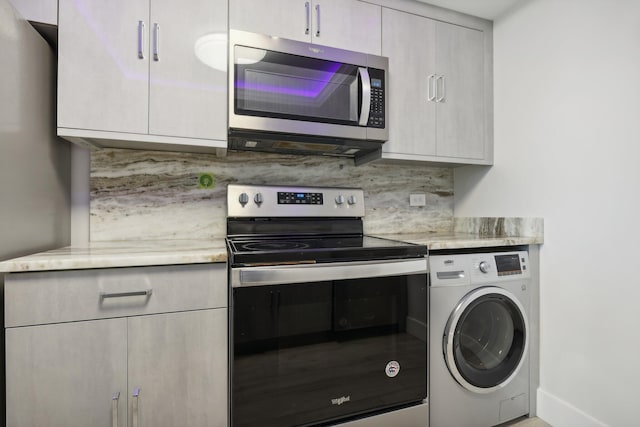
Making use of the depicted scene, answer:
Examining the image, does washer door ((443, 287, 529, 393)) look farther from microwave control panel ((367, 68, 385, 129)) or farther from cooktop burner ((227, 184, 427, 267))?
microwave control panel ((367, 68, 385, 129))

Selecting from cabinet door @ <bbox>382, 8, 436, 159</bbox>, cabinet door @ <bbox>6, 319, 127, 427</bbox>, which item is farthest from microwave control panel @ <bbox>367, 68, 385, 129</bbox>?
cabinet door @ <bbox>6, 319, 127, 427</bbox>

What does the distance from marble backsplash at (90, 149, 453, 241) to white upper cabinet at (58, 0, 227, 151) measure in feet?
0.76

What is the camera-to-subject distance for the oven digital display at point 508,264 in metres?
1.62

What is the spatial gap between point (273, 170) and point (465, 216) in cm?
141

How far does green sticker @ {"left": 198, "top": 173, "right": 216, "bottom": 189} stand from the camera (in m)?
1.79

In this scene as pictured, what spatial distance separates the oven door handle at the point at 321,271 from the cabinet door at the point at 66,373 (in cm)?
45

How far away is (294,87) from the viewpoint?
155 cm

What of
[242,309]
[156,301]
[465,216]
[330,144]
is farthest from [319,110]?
[465,216]

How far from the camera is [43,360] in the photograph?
1.02m

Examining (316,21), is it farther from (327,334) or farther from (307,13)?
(327,334)

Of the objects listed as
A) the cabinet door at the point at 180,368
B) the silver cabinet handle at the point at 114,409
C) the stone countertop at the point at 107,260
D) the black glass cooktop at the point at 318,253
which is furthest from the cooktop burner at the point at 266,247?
the silver cabinet handle at the point at 114,409

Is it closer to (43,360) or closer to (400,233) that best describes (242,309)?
(43,360)

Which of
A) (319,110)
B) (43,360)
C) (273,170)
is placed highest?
(319,110)

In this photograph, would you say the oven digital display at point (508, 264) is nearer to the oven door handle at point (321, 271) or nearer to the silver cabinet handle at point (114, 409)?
the oven door handle at point (321, 271)
